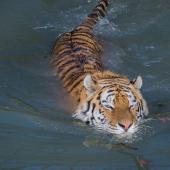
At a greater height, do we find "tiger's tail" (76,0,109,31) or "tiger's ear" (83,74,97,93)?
"tiger's tail" (76,0,109,31)

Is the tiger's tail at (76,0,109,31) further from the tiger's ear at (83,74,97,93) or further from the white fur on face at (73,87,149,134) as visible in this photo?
the white fur on face at (73,87,149,134)

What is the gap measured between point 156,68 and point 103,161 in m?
2.34

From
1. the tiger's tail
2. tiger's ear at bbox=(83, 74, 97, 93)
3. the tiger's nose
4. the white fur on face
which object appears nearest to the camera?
the tiger's nose

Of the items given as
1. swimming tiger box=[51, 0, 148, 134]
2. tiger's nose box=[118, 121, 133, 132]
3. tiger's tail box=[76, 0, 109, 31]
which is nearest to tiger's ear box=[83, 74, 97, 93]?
swimming tiger box=[51, 0, 148, 134]

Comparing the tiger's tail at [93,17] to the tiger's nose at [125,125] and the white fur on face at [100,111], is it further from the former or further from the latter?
the tiger's nose at [125,125]

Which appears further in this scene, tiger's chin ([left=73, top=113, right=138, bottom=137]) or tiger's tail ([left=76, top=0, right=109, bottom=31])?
tiger's tail ([left=76, top=0, right=109, bottom=31])

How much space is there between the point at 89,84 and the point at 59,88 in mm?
639

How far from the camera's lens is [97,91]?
18.0 ft

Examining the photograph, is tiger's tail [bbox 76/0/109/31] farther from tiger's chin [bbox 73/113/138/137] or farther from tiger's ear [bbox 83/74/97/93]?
tiger's chin [bbox 73/113/138/137]

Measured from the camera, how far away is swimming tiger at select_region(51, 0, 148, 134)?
202 inches

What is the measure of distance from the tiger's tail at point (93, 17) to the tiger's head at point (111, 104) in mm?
1559

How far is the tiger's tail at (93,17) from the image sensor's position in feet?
23.5

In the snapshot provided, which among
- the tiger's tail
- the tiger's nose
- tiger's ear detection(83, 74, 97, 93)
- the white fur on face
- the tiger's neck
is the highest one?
the tiger's tail

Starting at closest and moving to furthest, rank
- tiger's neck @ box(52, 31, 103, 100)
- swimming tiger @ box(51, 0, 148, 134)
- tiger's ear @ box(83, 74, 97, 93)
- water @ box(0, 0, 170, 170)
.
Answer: water @ box(0, 0, 170, 170) → swimming tiger @ box(51, 0, 148, 134) → tiger's ear @ box(83, 74, 97, 93) → tiger's neck @ box(52, 31, 103, 100)
